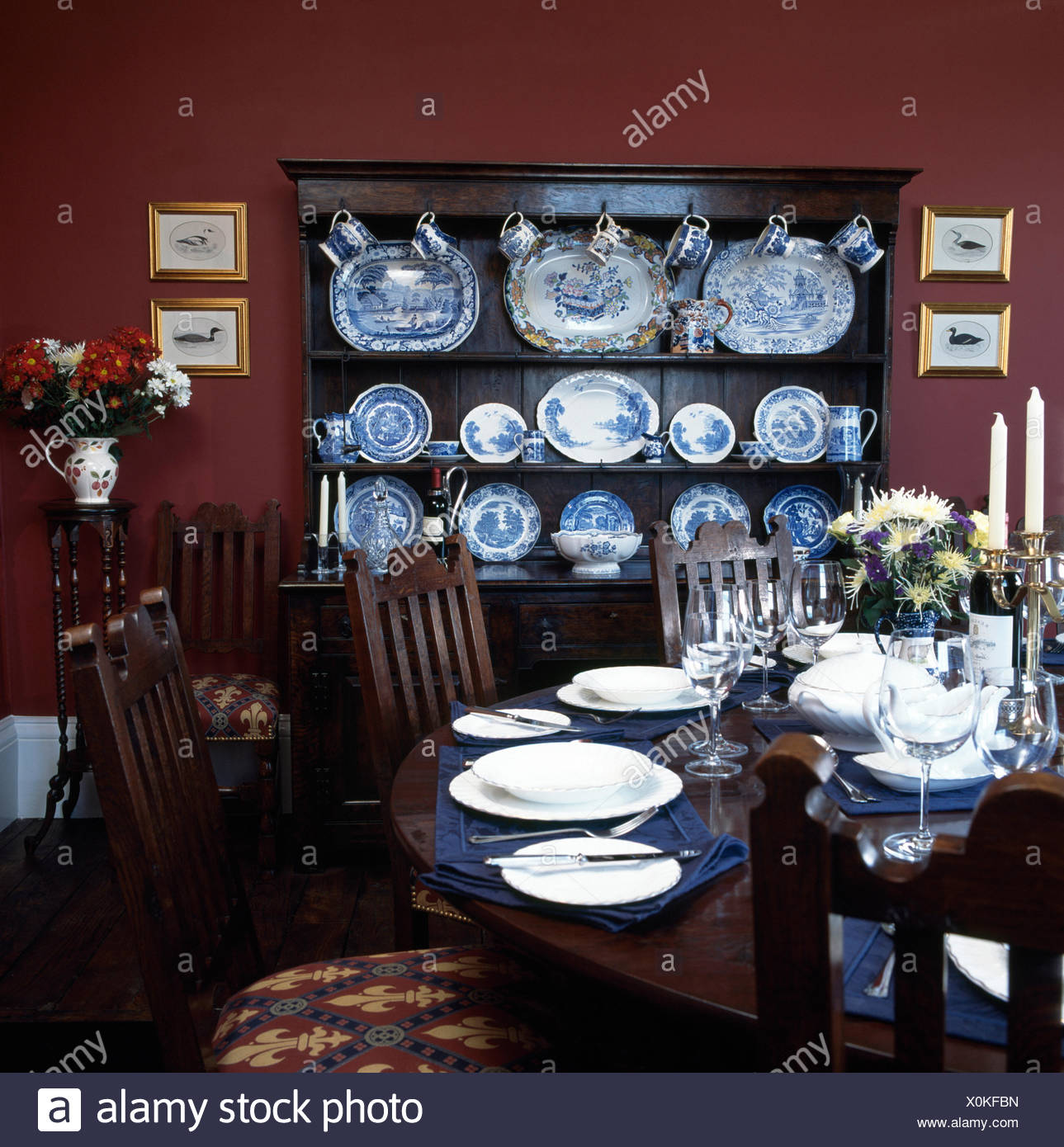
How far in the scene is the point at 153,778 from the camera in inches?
42.6

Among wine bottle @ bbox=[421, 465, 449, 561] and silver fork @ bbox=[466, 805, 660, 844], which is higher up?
wine bottle @ bbox=[421, 465, 449, 561]

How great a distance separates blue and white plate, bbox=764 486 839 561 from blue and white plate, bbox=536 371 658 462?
1.61 ft

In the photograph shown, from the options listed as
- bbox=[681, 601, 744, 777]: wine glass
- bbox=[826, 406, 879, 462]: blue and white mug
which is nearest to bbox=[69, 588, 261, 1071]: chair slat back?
bbox=[681, 601, 744, 777]: wine glass

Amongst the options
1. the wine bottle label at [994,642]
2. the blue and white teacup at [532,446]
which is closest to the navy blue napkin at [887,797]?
the wine bottle label at [994,642]

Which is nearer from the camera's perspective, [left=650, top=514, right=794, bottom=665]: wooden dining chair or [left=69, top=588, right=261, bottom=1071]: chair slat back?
[left=69, top=588, right=261, bottom=1071]: chair slat back

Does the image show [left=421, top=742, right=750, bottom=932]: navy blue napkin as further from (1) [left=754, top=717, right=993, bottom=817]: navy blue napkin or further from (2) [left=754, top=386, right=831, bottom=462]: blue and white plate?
(2) [left=754, top=386, right=831, bottom=462]: blue and white plate

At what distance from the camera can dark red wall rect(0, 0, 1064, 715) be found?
3174 mm

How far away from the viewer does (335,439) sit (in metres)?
3.04

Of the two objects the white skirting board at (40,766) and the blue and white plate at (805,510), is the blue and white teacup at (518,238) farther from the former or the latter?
the white skirting board at (40,766)

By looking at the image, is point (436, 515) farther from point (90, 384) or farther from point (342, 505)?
point (90, 384)

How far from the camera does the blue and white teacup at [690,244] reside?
296 cm

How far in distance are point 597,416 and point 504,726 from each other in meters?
1.99

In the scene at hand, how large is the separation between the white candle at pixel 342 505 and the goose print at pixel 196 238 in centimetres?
87
